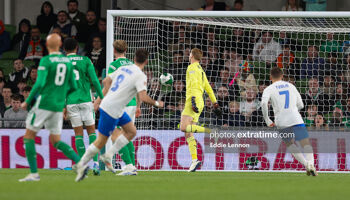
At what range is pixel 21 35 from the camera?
1823 cm

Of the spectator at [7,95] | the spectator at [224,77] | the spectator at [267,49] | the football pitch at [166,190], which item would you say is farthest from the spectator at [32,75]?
the football pitch at [166,190]

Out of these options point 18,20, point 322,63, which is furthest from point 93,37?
point 322,63

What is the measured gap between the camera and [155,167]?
1295 centimetres

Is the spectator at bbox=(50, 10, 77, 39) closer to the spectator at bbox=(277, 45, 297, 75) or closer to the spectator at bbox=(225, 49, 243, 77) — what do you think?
the spectator at bbox=(225, 49, 243, 77)

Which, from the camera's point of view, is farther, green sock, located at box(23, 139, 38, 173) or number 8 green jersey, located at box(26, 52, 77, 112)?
green sock, located at box(23, 139, 38, 173)

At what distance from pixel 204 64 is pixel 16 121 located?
412 cm

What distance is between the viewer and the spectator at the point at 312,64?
13.6 meters

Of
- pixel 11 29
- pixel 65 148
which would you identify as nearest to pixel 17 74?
pixel 11 29

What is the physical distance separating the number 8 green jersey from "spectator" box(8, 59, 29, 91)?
8426 mm

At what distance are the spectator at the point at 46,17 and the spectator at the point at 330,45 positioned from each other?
781 centimetres

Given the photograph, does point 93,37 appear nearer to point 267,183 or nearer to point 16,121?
point 16,121

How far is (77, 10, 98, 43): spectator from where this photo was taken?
1781 centimetres

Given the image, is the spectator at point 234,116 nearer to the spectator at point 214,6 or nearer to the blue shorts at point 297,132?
the blue shorts at point 297,132

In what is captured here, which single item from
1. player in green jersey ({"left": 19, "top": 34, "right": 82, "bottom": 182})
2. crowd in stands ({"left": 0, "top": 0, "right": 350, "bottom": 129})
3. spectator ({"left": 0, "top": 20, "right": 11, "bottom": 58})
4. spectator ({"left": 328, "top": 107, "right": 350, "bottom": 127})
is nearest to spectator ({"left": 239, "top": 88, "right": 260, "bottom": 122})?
crowd in stands ({"left": 0, "top": 0, "right": 350, "bottom": 129})
